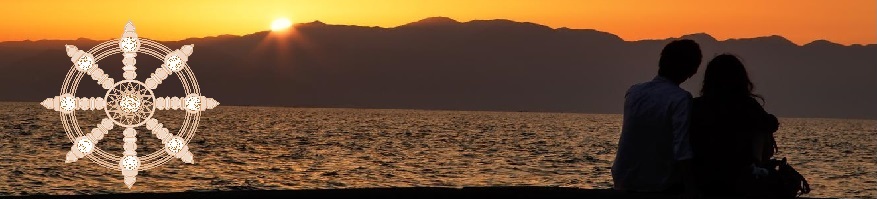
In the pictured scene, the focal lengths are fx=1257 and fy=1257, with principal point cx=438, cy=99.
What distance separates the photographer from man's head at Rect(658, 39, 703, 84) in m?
9.41

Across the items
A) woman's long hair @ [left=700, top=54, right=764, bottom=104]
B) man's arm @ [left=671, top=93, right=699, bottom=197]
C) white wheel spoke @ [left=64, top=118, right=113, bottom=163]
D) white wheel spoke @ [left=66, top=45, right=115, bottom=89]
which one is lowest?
white wheel spoke @ [left=64, top=118, right=113, bottom=163]

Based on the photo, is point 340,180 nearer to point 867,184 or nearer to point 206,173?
point 206,173

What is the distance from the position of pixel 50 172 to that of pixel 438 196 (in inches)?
2006

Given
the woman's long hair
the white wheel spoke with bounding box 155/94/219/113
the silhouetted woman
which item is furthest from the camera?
the white wheel spoke with bounding box 155/94/219/113

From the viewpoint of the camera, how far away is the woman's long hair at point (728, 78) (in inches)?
368

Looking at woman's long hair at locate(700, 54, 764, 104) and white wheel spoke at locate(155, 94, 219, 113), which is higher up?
woman's long hair at locate(700, 54, 764, 104)

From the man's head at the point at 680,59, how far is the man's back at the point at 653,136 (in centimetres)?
8

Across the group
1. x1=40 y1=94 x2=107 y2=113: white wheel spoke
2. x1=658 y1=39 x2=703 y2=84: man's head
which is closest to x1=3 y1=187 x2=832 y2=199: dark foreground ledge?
x1=658 y1=39 x2=703 y2=84: man's head

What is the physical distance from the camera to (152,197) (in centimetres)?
950

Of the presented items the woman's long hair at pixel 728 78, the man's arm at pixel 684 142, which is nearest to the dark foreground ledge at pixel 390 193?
the man's arm at pixel 684 142

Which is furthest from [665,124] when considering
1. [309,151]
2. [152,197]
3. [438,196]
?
[309,151]

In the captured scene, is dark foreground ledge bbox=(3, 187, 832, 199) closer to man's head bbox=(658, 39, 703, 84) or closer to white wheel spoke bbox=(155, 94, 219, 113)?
man's head bbox=(658, 39, 703, 84)

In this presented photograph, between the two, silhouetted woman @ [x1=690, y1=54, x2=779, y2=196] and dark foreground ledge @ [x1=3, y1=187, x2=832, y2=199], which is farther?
silhouetted woman @ [x1=690, y1=54, x2=779, y2=196]

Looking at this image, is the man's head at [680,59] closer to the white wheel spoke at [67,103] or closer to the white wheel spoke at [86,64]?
the white wheel spoke at [86,64]
